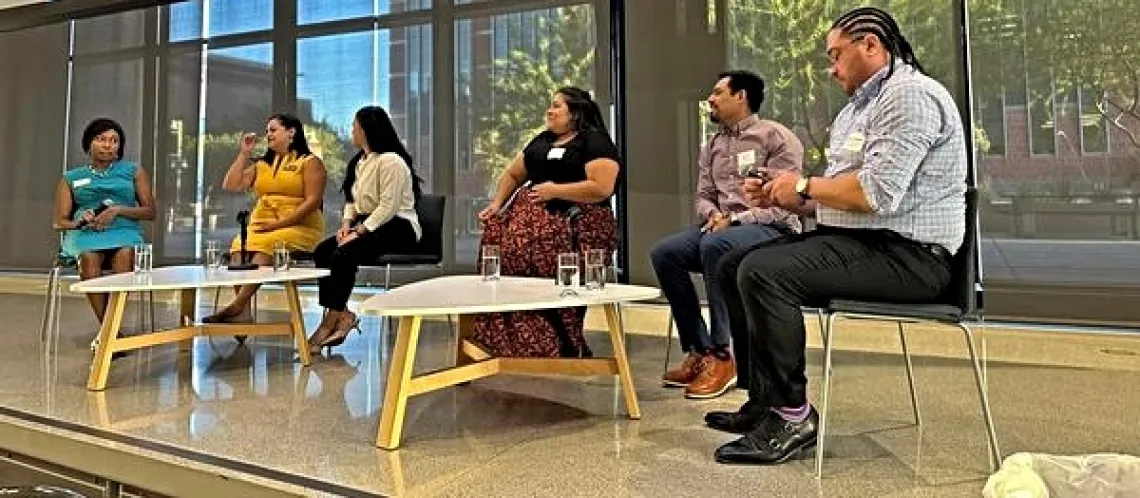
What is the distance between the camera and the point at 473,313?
88.0 inches

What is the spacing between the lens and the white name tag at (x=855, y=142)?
1.94 metres

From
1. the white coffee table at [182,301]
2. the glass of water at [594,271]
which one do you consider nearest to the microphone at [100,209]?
the white coffee table at [182,301]

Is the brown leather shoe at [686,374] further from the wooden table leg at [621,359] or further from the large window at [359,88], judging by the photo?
the large window at [359,88]

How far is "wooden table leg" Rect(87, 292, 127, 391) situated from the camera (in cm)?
271

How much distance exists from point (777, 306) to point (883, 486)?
0.47 meters

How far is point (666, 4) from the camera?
192 inches

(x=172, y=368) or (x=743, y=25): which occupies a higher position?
(x=743, y=25)

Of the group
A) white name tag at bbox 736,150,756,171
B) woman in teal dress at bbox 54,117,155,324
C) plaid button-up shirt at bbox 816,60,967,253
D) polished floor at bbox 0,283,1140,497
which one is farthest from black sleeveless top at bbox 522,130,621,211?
woman in teal dress at bbox 54,117,155,324

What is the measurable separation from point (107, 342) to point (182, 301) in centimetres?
79

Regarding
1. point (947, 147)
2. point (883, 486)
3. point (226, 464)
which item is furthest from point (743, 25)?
point (226, 464)

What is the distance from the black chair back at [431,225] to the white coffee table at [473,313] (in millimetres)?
1257

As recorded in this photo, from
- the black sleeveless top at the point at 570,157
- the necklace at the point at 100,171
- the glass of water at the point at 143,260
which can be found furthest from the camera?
the necklace at the point at 100,171

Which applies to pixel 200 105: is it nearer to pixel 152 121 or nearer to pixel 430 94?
pixel 152 121

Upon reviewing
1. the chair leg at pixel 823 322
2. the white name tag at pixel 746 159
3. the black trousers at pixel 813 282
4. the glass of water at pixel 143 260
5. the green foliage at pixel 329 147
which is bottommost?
the chair leg at pixel 823 322
